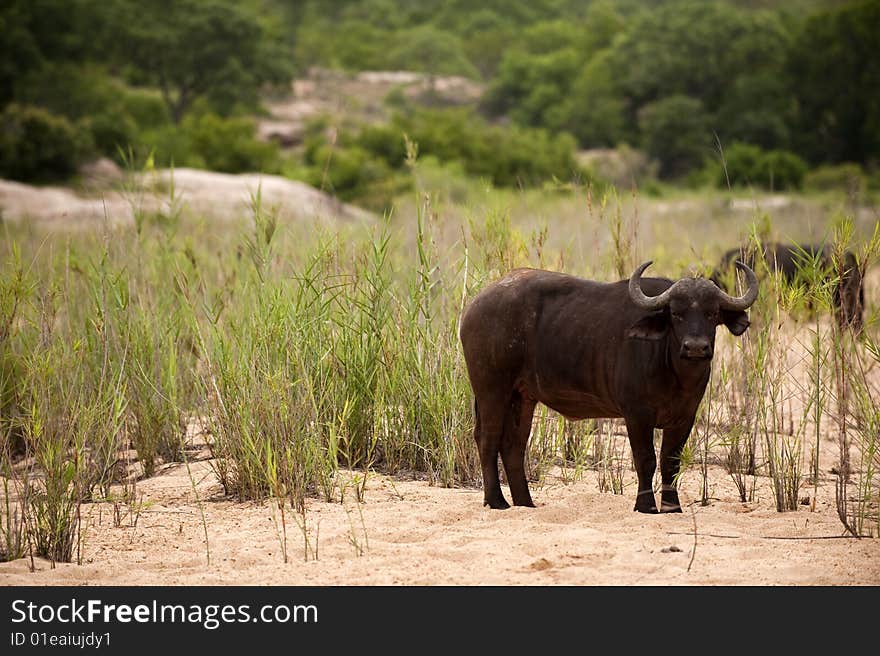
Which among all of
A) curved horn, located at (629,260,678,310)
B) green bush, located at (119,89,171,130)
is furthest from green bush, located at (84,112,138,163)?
curved horn, located at (629,260,678,310)

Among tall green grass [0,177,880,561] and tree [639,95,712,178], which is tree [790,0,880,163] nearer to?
tree [639,95,712,178]

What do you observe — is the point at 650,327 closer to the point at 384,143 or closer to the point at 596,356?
the point at 596,356

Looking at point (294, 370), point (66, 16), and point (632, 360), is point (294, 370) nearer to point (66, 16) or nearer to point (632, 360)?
point (632, 360)

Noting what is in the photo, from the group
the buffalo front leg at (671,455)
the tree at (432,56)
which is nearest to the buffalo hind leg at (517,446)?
the buffalo front leg at (671,455)

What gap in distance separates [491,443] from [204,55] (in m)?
46.8

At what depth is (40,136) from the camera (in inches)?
1187

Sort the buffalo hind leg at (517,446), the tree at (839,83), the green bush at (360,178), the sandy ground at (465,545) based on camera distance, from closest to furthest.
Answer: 1. the sandy ground at (465,545)
2. the buffalo hind leg at (517,446)
3. the green bush at (360,178)
4. the tree at (839,83)

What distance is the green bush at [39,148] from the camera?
29.6 m

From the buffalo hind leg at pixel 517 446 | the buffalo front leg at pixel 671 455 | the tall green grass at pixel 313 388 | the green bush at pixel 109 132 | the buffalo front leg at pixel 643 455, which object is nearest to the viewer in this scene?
the buffalo front leg at pixel 643 455

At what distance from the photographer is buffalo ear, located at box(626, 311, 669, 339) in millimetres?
4980

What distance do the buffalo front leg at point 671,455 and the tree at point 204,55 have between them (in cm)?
4527

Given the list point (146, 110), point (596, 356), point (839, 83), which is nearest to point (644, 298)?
point (596, 356)

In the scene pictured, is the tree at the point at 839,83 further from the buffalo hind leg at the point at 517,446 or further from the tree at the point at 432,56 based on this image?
the buffalo hind leg at the point at 517,446

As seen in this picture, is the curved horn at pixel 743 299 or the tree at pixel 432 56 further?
the tree at pixel 432 56
